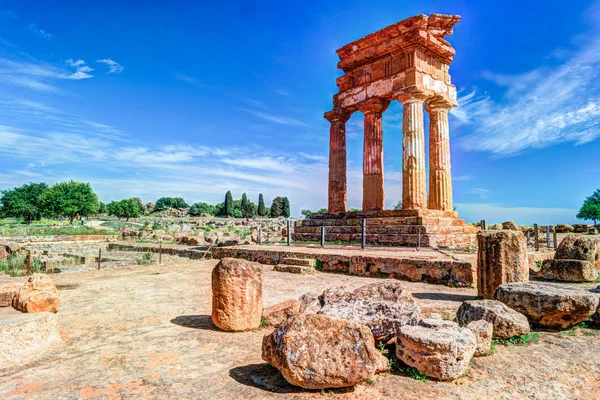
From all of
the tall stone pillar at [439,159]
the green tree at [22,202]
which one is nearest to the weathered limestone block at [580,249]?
the tall stone pillar at [439,159]

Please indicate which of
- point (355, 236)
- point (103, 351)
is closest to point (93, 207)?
point (355, 236)

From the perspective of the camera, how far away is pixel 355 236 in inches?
534

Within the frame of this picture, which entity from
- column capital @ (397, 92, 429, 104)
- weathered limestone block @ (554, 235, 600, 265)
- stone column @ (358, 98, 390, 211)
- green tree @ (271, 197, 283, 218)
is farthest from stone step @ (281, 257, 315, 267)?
green tree @ (271, 197, 283, 218)

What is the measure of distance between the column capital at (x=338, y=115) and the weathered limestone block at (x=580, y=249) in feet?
35.5

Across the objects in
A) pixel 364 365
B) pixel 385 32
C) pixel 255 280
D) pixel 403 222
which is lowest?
pixel 364 365

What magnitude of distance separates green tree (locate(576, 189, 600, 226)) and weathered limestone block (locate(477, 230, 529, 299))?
51300 mm

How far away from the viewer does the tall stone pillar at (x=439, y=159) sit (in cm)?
1518

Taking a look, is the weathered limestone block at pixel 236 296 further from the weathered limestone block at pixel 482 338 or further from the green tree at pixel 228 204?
the green tree at pixel 228 204

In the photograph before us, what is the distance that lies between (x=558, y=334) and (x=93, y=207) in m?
61.2

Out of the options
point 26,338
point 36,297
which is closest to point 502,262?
point 26,338

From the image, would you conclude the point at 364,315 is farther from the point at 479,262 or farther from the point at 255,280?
the point at 479,262

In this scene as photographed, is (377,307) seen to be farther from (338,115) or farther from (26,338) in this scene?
(338,115)

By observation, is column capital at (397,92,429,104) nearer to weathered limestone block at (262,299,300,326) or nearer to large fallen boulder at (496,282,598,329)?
large fallen boulder at (496,282,598,329)

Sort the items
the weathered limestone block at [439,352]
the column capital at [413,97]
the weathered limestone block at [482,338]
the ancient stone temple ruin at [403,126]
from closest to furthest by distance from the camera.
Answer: the weathered limestone block at [439,352], the weathered limestone block at [482,338], the ancient stone temple ruin at [403,126], the column capital at [413,97]
